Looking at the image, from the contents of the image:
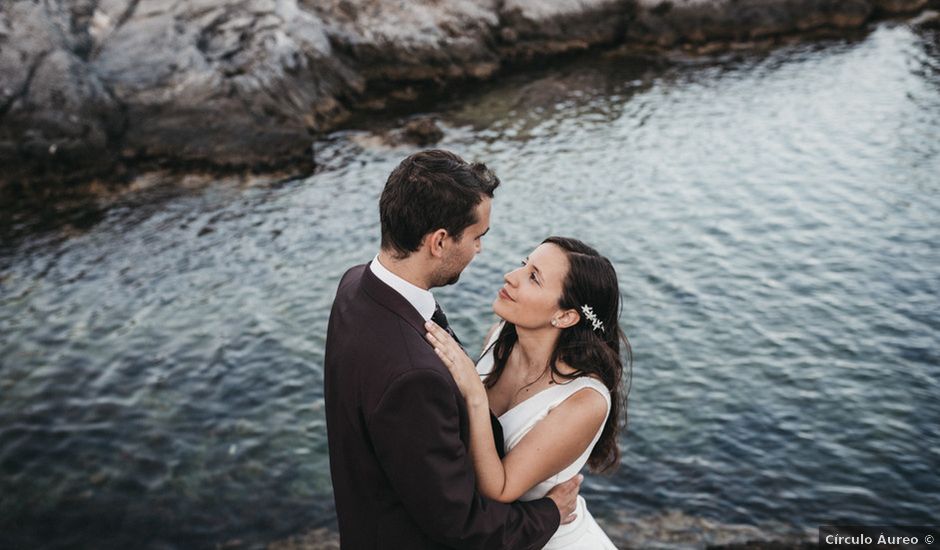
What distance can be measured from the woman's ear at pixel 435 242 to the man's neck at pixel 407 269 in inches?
3.8

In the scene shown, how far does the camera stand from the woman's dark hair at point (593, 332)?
4840 mm

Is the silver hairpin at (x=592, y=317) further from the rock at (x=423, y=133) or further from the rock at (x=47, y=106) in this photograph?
the rock at (x=47, y=106)

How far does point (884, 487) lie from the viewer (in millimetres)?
8750

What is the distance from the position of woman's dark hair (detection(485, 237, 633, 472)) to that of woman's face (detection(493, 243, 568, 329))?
1.8 inches

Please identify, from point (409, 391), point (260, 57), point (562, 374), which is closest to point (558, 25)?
point (260, 57)

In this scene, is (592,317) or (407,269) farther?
(592,317)

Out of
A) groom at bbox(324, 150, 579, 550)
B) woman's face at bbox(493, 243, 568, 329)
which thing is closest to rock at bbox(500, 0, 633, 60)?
woman's face at bbox(493, 243, 568, 329)

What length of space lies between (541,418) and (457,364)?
1.09 meters

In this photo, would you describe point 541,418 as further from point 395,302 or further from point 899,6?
point 899,6

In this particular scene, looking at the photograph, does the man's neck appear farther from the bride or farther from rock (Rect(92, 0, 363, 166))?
rock (Rect(92, 0, 363, 166))

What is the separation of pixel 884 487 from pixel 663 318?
165 inches

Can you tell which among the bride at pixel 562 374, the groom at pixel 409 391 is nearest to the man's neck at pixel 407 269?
the groom at pixel 409 391

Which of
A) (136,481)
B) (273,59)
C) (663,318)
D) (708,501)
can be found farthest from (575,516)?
(273,59)

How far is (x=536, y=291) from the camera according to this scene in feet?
16.0
